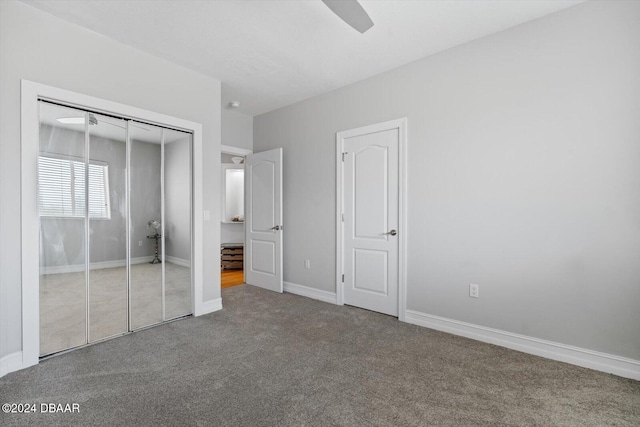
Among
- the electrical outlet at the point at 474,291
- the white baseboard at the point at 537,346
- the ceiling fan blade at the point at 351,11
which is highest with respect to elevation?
the ceiling fan blade at the point at 351,11

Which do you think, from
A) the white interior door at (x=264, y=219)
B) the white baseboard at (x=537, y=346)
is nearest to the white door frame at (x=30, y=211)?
the white interior door at (x=264, y=219)

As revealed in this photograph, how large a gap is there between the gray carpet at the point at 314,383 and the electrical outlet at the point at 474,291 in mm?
416

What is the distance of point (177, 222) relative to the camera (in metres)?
3.24

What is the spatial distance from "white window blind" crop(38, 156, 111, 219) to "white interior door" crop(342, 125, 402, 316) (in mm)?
2507

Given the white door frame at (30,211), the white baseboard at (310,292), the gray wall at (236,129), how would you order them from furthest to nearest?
1. the gray wall at (236,129)
2. the white baseboard at (310,292)
3. the white door frame at (30,211)

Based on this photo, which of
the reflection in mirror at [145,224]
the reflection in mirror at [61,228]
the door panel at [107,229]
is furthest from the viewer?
the reflection in mirror at [145,224]

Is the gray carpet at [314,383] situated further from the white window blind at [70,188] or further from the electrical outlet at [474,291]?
the white window blind at [70,188]

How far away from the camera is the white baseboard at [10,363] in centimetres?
214

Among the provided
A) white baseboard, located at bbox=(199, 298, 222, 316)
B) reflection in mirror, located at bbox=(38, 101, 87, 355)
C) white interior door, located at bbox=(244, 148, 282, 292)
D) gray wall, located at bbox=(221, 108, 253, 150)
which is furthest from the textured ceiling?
white baseboard, located at bbox=(199, 298, 222, 316)

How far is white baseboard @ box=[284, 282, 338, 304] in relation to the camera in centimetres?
392

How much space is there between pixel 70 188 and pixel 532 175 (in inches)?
153

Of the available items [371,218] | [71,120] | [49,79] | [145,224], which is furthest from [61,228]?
[371,218]

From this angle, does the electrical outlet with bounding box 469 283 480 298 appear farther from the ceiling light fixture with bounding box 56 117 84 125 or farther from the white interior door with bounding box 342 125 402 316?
the ceiling light fixture with bounding box 56 117 84 125

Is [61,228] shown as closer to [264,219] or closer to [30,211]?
[30,211]
